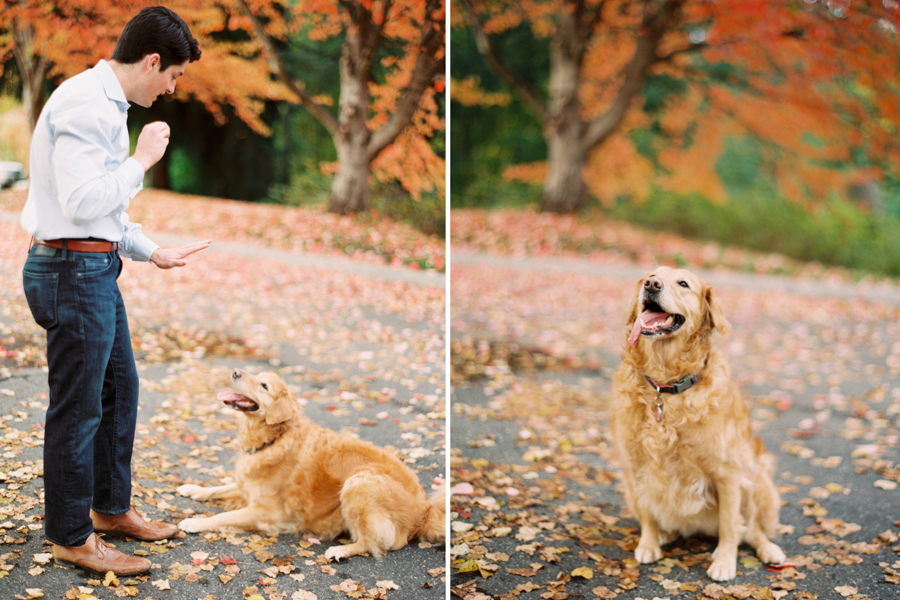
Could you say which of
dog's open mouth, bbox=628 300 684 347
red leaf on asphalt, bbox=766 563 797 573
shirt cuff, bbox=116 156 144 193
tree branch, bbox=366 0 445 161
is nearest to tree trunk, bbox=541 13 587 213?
tree branch, bbox=366 0 445 161

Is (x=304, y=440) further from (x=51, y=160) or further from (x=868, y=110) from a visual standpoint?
(x=868, y=110)

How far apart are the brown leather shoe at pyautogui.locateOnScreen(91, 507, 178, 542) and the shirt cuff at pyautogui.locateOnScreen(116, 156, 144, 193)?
117 centimetres

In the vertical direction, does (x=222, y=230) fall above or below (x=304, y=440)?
above

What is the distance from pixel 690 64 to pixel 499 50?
294 centimetres

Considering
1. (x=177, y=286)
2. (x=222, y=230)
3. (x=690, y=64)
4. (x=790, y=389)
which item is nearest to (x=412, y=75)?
(x=222, y=230)

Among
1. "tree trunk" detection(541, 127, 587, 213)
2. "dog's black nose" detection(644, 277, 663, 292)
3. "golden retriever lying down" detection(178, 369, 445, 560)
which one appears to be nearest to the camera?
"golden retriever lying down" detection(178, 369, 445, 560)

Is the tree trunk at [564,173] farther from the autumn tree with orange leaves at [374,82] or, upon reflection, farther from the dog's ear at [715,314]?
the dog's ear at [715,314]

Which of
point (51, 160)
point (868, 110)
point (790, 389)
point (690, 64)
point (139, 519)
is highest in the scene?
point (690, 64)

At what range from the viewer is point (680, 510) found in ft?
8.91

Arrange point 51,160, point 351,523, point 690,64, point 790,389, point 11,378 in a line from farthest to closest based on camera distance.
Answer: point 690,64 < point 790,389 < point 351,523 < point 11,378 < point 51,160

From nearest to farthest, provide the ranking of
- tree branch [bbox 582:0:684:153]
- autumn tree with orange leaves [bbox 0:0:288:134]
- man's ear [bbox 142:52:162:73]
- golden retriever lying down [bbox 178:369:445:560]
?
man's ear [bbox 142:52:162:73], autumn tree with orange leaves [bbox 0:0:288:134], golden retriever lying down [bbox 178:369:445:560], tree branch [bbox 582:0:684:153]

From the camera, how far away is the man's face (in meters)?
2.14

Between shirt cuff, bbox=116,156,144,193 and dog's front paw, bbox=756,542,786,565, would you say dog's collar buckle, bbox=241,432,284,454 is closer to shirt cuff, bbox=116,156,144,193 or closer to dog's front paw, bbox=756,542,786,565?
shirt cuff, bbox=116,156,144,193

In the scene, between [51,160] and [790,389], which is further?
[790,389]
